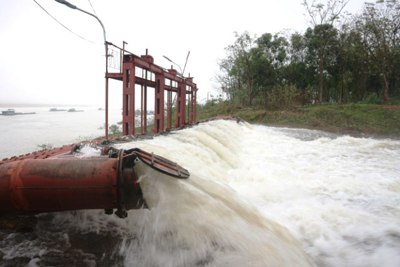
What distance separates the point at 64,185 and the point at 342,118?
66.0 feet

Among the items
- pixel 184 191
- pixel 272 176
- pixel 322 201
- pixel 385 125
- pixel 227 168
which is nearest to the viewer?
pixel 184 191

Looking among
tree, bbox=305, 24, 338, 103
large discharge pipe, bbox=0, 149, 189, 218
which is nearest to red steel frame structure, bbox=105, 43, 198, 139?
large discharge pipe, bbox=0, 149, 189, 218

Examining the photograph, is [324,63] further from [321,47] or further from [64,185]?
[64,185]

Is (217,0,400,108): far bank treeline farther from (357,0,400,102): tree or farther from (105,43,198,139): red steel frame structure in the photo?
(105,43,198,139): red steel frame structure

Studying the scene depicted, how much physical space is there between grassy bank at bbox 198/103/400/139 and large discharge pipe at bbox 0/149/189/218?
698 inches

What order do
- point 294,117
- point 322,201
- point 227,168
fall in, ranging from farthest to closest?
point 294,117, point 227,168, point 322,201

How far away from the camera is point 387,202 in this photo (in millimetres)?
5242

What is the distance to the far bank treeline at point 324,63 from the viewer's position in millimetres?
23625

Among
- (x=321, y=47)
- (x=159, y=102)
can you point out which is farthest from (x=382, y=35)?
(x=159, y=102)

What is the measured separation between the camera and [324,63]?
26500 mm

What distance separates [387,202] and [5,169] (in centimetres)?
534

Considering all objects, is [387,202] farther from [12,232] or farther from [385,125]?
[385,125]

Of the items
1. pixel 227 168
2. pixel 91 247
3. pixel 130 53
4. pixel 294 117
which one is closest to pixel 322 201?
pixel 227 168

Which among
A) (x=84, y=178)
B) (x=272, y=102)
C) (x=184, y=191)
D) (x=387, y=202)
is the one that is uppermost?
(x=272, y=102)
